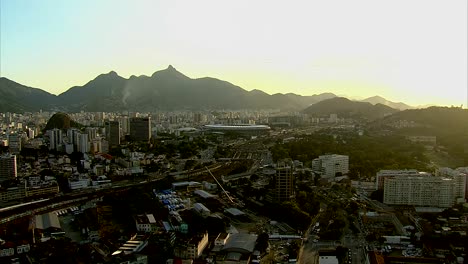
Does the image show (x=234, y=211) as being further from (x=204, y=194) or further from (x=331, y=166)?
(x=331, y=166)

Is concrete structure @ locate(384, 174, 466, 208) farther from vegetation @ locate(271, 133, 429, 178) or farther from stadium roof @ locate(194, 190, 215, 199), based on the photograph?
stadium roof @ locate(194, 190, 215, 199)

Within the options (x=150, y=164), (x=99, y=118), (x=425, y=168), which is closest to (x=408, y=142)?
(x=425, y=168)

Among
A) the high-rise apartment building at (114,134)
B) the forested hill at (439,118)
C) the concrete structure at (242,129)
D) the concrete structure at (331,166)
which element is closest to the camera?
the concrete structure at (331,166)

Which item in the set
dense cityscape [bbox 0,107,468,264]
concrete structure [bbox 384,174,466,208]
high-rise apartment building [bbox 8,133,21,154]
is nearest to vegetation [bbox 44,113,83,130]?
dense cityscape [bbox 0,107,468,264]

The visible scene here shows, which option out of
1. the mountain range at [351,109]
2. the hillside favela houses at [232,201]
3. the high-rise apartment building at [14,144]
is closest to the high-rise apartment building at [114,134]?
the hillside favela houses at [232,201]

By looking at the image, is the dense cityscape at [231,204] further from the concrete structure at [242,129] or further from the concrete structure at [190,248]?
the concrete structure at [242,129]

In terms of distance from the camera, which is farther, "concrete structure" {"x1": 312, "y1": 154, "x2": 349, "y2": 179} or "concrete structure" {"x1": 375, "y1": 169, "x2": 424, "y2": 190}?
"concrete structure" {"x1": 312, "y1": 154, "x2": 349, "y2": 179}

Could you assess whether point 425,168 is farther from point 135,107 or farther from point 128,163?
point 135,107
